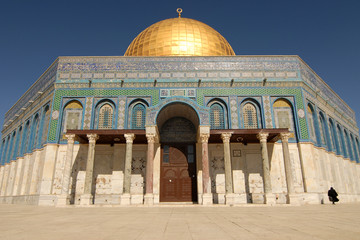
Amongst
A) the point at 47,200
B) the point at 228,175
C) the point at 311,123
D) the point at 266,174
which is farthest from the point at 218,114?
the point at 47,200

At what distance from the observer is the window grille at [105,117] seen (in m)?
17.9

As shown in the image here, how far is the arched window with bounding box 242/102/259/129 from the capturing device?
1789 centimetres

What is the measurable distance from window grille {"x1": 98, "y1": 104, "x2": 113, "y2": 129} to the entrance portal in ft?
12.0

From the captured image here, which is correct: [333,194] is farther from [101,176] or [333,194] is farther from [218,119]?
[101,176]

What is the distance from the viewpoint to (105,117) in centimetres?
1816

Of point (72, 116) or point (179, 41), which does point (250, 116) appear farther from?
point (72, 116)

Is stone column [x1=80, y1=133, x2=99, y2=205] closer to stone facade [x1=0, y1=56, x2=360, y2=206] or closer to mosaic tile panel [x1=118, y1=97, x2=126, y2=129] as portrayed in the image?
stone facade [x1=0, y1=56, x2=360, y2=206]

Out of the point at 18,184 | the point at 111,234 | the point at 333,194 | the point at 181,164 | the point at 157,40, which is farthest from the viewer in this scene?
the point at 157,40

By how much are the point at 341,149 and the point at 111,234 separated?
974 inches

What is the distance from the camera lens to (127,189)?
Answer: 14.9 metres

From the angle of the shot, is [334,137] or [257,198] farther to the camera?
[334,137]

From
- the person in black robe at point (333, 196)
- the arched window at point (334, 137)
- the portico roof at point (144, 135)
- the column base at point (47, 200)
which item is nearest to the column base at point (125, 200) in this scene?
the portico roof at point (144, 135)

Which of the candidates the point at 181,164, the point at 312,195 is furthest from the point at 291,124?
the point at 181,164

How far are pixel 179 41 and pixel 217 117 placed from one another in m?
8.18
